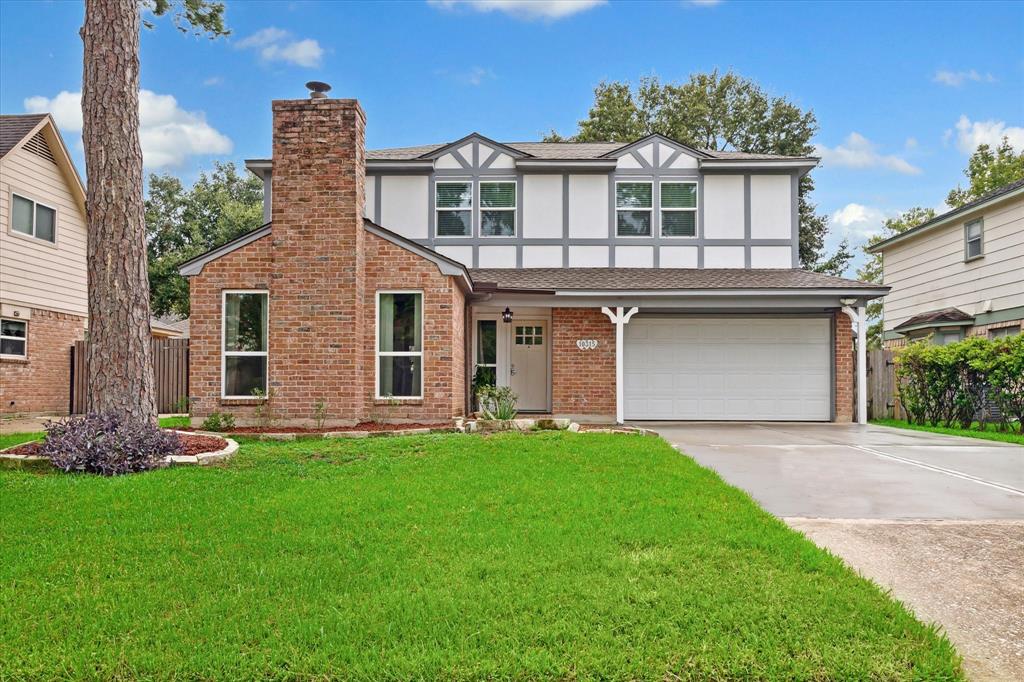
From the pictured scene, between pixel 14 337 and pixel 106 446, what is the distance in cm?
1108

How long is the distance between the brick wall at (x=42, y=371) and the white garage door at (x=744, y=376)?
1353cm

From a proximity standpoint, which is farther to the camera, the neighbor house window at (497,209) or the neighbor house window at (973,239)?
the neighbor house window at (973,239)

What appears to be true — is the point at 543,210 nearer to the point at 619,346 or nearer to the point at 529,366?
the point at 529,366

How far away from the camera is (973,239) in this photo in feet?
55.5

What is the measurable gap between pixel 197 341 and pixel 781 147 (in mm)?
26495

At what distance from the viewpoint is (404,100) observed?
2241 centimetres

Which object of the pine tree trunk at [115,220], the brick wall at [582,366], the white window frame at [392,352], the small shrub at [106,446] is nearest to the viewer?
the small shrub at [106,446]

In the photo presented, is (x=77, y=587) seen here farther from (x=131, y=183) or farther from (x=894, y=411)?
(x=894, y=411)

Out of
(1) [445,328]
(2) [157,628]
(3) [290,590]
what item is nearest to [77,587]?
(2) [157,628]

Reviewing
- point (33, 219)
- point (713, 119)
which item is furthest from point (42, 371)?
point (713, 119)

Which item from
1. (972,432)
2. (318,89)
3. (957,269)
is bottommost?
(972,432)

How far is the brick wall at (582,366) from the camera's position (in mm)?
14211

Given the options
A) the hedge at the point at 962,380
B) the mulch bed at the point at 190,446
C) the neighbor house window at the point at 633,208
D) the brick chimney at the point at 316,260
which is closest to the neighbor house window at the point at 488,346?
the neighbor house window at the point at 633,208

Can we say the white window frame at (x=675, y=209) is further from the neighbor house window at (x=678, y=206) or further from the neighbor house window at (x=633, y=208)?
the neighbor house window at (x=633, y=208)
